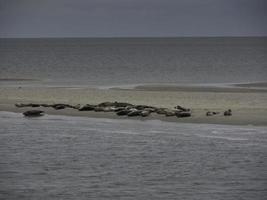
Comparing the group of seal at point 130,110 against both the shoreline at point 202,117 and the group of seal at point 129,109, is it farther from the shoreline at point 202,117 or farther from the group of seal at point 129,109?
the shoreline at point 202,117

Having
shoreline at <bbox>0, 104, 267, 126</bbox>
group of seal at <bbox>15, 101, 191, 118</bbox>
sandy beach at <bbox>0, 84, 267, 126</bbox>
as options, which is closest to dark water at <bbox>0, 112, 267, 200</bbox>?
shoreline at <bbox>0, 104, 267, 126</bbox>

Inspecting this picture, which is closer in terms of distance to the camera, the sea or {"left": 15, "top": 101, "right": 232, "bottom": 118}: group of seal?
the sea

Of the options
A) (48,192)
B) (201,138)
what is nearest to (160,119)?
(201,138)

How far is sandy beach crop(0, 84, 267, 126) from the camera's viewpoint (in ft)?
75.9

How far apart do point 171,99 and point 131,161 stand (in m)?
14.9

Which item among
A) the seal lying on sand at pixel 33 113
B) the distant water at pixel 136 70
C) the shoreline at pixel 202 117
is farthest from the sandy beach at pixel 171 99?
the distant water at pixel 136 70

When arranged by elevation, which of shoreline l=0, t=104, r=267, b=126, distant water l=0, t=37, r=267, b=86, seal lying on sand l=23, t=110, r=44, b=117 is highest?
distant water l=0, t=37, r=267, b=86

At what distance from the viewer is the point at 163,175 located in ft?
45.2

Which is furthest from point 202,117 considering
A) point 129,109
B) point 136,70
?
point 136,70

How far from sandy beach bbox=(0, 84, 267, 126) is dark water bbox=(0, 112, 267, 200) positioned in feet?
6.30

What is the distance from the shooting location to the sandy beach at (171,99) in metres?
23.1

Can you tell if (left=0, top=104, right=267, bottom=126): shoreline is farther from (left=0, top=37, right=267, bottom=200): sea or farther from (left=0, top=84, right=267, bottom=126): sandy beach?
(left=0, top=37, right=267, bottom=200): sea

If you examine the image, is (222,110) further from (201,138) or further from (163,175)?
(163,175)

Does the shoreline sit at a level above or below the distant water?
below
